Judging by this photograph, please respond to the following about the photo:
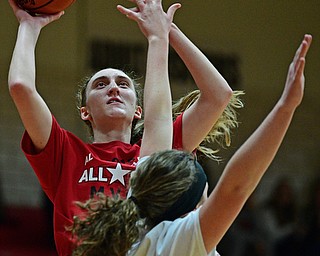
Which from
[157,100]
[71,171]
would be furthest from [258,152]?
[71,171]

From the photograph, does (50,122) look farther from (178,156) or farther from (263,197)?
(263,197)

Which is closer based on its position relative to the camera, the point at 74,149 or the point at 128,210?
the point at 128,210

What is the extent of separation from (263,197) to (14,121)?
2552mm

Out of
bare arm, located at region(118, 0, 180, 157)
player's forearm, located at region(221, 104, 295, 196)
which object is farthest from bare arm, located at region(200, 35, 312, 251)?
bare arm, located at region(118, 0, 180, 157)

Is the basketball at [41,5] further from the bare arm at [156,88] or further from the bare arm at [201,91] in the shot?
the bare arm at [201,91]

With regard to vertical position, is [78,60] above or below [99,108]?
below

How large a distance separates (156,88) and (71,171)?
527 mm

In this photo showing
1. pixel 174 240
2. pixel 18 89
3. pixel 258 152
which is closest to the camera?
pixel 258 152

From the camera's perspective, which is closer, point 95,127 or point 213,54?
point 95,127

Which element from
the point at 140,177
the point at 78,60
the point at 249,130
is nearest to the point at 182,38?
the point at 140,177

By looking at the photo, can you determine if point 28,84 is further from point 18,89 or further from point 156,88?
point 156,88

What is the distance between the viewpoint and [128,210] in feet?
8.63

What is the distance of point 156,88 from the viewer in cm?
311

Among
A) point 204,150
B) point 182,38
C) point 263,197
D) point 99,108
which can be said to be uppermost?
point 182,38
